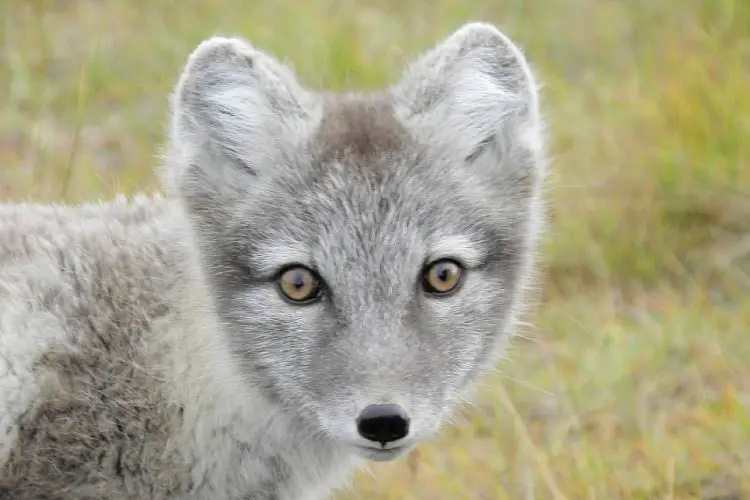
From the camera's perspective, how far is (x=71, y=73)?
267 inches

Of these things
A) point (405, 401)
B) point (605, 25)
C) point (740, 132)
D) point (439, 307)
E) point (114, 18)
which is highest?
point (114, 18)

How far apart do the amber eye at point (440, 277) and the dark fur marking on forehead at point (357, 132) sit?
1.13 ft

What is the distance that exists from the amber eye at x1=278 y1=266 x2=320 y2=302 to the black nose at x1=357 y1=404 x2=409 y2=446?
0.37m

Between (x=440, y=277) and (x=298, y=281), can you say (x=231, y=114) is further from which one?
(x=440, y=277)

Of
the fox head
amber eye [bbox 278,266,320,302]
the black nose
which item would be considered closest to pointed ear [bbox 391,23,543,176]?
the fox head

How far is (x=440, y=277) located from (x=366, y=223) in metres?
0.24

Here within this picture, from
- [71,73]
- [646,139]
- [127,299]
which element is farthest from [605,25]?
[127,299]

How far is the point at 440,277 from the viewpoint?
122 inches

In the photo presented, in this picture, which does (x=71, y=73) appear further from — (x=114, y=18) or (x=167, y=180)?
(x=167, y=180)

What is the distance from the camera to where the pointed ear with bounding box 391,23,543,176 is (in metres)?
3.35

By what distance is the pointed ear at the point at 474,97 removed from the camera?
335 centimetres

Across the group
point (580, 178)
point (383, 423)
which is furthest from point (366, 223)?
point (580, 178)

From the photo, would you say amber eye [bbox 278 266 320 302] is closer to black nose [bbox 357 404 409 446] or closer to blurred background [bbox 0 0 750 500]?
black nose [bbox 357 404 409 446]

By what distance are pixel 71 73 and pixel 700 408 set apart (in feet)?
13.7
